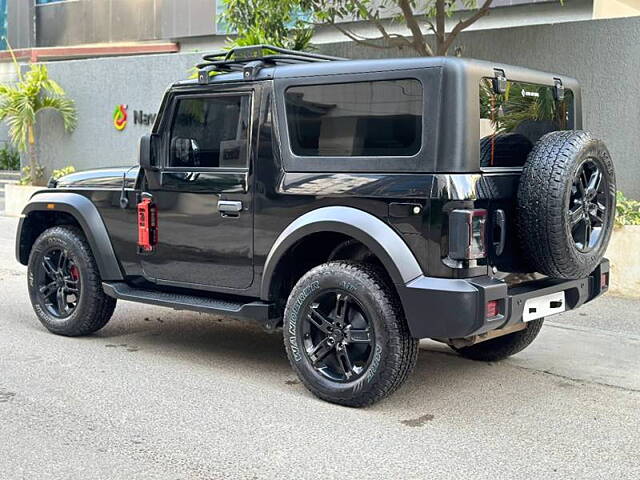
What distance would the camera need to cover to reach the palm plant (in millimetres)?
16938

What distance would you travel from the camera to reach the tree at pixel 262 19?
11.2m

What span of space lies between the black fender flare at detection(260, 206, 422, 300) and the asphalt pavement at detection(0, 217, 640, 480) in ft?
2.90

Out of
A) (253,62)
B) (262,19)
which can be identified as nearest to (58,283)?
(253,62)

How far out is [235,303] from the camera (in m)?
5.90

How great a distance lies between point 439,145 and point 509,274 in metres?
0.92

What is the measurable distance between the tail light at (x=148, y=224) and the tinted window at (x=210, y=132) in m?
0.35

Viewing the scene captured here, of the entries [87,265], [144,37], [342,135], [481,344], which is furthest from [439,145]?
[144,37]

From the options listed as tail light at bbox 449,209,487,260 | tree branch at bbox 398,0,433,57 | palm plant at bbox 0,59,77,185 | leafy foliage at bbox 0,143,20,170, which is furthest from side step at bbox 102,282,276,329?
leafy foliage at bbox 0,143,20,170

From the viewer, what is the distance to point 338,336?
526cm

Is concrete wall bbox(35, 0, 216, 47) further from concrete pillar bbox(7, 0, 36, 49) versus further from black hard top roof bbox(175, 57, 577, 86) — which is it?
black hard top roof bbox(175, 57, 577, 86)

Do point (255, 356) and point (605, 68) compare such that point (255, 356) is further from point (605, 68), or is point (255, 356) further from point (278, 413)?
point (605, 68)

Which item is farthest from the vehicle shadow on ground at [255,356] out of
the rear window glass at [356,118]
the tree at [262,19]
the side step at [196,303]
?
the tree at [262,19]

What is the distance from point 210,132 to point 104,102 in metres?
11.5

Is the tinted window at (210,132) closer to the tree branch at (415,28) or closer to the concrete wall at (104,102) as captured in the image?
the tree branch at (415,28)
